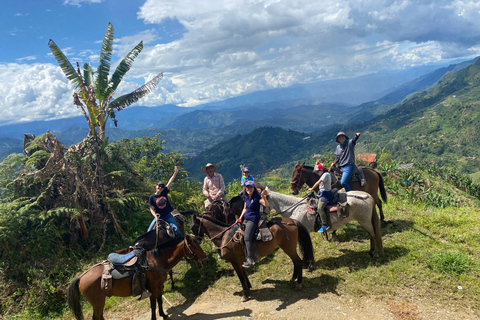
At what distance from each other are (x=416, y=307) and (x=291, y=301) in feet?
8.77

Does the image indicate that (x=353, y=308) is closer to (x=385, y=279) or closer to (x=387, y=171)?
(x=385, y=279)

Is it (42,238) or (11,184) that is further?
(11,184)

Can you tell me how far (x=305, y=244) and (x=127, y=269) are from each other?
4554mm

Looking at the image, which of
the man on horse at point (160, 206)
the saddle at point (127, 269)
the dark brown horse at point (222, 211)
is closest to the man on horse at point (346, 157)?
the dark brown horse at point (222, 211)

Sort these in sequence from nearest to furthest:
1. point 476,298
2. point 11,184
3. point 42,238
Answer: point 476,298
point 42,238
point 11,184

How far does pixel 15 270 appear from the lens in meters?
8.29

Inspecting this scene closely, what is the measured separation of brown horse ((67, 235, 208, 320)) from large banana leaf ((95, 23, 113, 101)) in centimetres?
893

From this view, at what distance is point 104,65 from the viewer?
12.1 m

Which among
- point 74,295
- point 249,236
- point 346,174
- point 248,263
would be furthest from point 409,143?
point 74,295

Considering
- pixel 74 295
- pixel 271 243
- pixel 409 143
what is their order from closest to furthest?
pixel 74 295
pixel 271 243
pixel 409 143

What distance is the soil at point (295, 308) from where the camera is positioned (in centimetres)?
522

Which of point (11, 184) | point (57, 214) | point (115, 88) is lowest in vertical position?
point (57, 214)

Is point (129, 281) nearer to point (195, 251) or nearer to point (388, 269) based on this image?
point (195, 251)

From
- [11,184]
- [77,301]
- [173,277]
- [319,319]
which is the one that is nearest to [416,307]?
[319,319]
